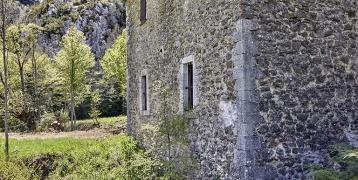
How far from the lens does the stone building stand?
8.64m

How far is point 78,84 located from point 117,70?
3.18m

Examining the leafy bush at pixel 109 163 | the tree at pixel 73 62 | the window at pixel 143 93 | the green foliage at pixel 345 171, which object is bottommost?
the leafy bush at pixel 109 163

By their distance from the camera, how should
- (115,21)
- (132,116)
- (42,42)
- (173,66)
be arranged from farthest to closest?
1. (115,21)
2. (42,42)
3. (132,116)
4. (173,66)

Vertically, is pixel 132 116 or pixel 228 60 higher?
pixel 228 60

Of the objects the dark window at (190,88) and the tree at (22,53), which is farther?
the tree at (22,53)

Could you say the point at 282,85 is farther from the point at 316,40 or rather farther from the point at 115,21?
the point at 115,21

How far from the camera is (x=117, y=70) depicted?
32781mm

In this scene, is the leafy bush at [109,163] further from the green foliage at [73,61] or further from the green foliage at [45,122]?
the green foliage at [73,61]

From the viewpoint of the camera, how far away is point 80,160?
1542 cm

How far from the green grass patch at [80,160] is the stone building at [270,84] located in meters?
3.02

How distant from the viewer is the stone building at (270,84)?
8.64 meters

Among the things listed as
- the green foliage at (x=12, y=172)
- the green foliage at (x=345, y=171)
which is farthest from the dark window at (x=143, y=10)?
the green foliage at (x=345, y=171)

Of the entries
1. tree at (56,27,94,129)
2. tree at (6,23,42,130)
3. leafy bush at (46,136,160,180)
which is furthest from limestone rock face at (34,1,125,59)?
leafy bush at (46,136,160,180)

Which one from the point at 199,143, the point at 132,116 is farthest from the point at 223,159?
the point at 132,116
